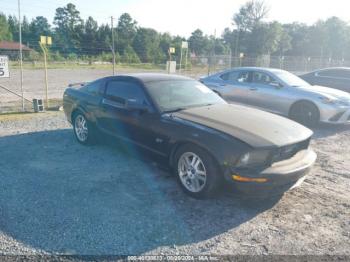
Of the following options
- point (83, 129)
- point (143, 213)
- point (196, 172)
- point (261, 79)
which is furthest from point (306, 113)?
point (143, 213)

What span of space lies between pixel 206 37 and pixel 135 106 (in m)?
69.8

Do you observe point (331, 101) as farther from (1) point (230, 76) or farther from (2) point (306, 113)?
(1) point (230, 76)

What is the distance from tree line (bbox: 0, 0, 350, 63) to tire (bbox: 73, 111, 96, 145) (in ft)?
133

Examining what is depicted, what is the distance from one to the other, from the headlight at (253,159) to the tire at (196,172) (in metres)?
0.32

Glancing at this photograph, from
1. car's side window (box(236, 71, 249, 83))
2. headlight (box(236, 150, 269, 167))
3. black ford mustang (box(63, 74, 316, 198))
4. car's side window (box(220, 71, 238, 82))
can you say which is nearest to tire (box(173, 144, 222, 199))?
black ford mustang (box(63, 74, 316, 198))

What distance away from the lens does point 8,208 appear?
3.66 metres

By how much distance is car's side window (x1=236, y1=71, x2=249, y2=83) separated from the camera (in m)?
9.03

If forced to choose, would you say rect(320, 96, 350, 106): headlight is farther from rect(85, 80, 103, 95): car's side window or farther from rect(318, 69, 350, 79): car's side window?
rect(85, 80, 103, 95): car's side window

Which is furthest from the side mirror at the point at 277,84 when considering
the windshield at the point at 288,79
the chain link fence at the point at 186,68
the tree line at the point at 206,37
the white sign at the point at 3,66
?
the tree line at the point at 206,37

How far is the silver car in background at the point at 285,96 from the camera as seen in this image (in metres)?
7.75

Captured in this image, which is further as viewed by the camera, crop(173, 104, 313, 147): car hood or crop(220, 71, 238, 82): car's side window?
crop(220, 71, 238, 82): car's side window

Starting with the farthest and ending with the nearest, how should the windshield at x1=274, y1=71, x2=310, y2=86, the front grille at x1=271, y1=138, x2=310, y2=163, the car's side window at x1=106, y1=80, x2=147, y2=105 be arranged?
the windshield at x1=274, y1=71, x2=310, y2=86 < the car's side window at x1=106, y1=80, x2=147, y2=105 < the front grille at x1=271, y1=138, x2=310, y2=163

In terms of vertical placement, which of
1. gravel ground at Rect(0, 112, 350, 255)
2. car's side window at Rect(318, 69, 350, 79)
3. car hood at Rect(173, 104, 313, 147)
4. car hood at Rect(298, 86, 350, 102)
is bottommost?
gravel ground at Rect(0, 112, 350, 255)

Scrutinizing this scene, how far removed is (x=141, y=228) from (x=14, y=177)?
2.32 m
